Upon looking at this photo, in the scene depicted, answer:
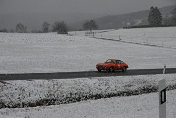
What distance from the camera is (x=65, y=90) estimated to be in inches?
600

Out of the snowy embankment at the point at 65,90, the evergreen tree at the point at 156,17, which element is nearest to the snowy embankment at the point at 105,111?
the snowy embankment at the point at 65,90

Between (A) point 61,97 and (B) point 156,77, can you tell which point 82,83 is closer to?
(A) point 61,97

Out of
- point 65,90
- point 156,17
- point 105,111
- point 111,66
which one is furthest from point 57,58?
point 156,17

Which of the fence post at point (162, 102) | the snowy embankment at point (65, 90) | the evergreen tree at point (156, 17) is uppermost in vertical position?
the evergreen tree at point (156, 17)

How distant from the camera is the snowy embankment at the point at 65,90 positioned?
13680 millimetres

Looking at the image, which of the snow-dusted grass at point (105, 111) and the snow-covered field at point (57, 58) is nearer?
the snow-dusted grass at point (105, 111)

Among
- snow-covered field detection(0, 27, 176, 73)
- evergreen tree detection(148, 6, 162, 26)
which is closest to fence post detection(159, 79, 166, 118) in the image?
snow-covered field detection(0, 27, 176, 73)

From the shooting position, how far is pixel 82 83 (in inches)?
649

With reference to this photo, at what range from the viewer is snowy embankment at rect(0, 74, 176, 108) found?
44.9ft

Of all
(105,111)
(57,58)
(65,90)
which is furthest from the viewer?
A: (57,58)

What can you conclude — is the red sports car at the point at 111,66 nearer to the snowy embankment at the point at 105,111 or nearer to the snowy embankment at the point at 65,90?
the snowy embankment at the point at 65,90

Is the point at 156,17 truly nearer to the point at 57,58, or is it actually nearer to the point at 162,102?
the point at 57,58

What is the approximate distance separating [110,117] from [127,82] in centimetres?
869

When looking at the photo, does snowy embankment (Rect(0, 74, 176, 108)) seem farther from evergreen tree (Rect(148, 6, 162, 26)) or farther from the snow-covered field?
evergreen tree (Rect(148, 6, 162, 26))
